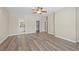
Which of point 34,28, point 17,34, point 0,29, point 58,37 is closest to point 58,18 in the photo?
point 58,37

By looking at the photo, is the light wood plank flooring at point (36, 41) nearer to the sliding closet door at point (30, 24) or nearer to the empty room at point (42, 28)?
the empty room at point (42, 28)

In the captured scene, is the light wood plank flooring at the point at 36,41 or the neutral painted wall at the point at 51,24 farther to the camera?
the neutral painted wall at the point at 51,24

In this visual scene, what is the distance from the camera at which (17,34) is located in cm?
459

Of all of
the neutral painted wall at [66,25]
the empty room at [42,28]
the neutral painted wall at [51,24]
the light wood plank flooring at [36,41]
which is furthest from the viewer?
the neutral painted wall at [51,24]

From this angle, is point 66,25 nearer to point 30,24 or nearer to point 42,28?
point 42,28

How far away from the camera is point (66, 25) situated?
4.84 metres

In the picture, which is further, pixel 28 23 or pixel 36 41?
pixel 28 23

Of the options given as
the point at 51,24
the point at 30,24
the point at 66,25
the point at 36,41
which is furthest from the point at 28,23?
the point at 66,25

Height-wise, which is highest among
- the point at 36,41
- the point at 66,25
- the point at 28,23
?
the point at 28,23

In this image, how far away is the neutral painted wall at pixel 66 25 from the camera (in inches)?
180

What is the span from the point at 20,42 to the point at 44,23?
1381 millimetres

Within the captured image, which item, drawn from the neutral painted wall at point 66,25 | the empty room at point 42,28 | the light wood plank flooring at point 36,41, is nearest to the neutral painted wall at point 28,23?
the empty room at point 42,28
